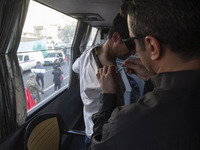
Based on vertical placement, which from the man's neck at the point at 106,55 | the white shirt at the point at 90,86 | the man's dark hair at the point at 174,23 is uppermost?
the man's dark hair at the point at 174,23

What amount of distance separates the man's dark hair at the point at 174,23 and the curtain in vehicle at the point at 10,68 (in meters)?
1.62

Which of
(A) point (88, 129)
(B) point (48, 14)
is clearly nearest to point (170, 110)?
(A) point (88, 129)

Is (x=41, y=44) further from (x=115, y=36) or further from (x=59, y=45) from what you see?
(x=115, y=36)

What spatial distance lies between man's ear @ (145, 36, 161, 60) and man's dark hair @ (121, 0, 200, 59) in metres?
0.02

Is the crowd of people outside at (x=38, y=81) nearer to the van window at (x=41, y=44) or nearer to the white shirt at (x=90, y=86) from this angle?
the van window at (x=41, y=44)

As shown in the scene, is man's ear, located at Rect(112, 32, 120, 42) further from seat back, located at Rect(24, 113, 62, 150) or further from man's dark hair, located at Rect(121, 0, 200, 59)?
seat back, located at Rect(24, 113, 62, 150)

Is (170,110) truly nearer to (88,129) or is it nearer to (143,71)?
(143,71)

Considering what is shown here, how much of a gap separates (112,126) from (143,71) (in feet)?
2.61

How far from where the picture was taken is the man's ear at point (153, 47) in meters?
0.61

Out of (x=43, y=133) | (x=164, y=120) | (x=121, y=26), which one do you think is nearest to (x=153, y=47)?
(x=164, y=120)

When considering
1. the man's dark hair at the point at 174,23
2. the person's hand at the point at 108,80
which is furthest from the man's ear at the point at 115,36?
the man's dark hair at the point at 174,23

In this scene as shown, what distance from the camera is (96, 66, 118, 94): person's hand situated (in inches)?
35.8

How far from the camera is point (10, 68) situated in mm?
1787

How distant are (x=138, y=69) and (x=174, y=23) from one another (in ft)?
2.53
